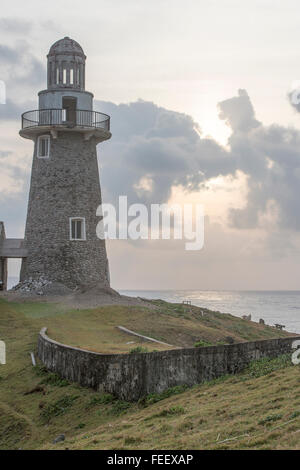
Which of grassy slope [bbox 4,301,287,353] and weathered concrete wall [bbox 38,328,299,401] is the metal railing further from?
weathered concrete wall [bbox 38,328,299,401]

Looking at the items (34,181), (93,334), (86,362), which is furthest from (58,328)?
(34,181)

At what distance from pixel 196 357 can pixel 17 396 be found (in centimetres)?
544

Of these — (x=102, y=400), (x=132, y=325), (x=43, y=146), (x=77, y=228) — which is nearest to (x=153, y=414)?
(x=102, y=400)

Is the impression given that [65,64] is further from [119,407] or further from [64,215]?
[119,407]

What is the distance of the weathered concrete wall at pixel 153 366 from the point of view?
1822 cm

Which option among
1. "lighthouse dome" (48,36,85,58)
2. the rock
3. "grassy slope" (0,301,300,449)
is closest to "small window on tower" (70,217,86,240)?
"lighthouse dome" (48,36,85,58)

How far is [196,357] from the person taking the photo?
19.1m

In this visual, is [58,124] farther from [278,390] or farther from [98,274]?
[278,390]

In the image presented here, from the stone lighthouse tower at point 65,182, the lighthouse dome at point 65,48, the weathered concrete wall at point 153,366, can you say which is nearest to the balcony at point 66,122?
the stone lighthouse tower at point 65,182

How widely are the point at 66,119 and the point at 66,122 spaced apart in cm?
71

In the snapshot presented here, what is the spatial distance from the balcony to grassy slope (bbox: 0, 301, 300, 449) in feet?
60.7

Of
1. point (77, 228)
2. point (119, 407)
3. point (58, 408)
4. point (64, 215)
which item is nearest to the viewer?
point (119, 407)

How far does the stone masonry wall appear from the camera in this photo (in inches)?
1565

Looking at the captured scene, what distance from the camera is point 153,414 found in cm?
1616
